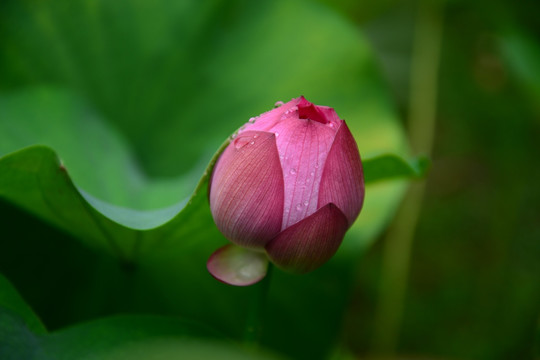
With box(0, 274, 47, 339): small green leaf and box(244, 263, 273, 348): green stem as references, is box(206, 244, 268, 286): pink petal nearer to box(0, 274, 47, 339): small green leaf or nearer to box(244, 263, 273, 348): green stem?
box(244, 263, 273, 348): green stem

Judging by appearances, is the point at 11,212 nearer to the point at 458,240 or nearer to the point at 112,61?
the point at 112,61

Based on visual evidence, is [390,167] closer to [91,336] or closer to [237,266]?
[237,266]

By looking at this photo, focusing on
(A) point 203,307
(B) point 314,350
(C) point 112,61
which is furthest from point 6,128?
(B) point 314,350

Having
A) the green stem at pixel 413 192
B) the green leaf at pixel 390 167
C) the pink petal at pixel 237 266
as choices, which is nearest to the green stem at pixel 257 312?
the pink petal at pixel 237 266

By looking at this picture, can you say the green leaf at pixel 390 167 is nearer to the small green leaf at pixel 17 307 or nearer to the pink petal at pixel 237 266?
the pink petal at pixel 237 266

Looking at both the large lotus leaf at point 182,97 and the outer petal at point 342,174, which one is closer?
the outer petal at point 342,174

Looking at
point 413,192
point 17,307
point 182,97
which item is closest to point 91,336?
point 17,307

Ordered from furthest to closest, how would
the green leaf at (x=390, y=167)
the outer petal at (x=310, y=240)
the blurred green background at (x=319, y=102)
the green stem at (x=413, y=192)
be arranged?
the green stem at (x=413, y=192) < the blurred green background at (x=319, y=102) < the green leaf at (x=390, y=167) < the outer petal at (x=310, y=240)

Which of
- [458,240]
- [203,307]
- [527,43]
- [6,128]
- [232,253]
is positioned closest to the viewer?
[232,253]
